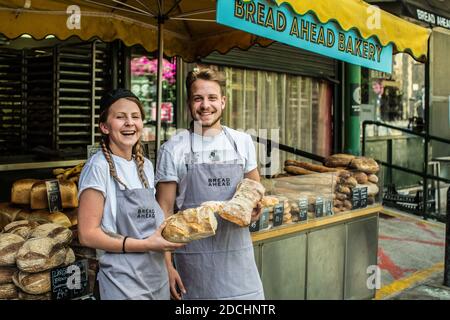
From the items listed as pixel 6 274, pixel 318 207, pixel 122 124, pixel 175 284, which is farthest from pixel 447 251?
pixel 6 274

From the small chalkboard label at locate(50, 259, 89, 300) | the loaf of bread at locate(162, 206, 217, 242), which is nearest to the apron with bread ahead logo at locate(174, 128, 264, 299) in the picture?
the loaf of bread at locate(162, 206, 217, 242)

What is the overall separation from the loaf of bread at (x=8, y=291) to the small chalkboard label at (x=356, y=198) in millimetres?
3359

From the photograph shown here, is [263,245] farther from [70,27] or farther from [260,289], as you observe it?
[70,27]

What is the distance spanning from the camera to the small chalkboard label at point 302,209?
15.0ft

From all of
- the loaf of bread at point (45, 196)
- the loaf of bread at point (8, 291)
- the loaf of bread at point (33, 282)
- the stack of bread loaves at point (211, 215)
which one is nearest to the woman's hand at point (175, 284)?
the stack of bread loaves at point (211, 215)

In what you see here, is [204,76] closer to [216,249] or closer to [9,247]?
[216,249]

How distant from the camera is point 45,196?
3691 millimetres

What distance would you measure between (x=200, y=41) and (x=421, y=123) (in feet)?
27.1

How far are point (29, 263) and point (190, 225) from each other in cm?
80

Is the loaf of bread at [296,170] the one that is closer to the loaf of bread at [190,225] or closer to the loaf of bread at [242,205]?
the loaf of bread at [242,205]

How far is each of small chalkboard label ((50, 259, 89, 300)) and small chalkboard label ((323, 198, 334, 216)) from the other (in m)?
2.60

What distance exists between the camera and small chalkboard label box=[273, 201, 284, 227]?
4289 millimetres

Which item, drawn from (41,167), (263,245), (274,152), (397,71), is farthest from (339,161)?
(397,71)

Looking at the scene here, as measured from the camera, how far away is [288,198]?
4.57 m
